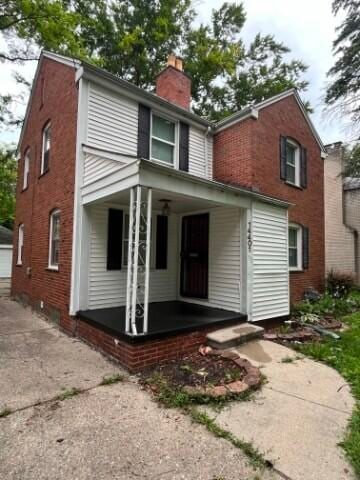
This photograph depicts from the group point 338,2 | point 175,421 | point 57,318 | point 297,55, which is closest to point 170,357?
point 175,421

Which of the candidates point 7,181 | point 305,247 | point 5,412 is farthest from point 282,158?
point 7,181

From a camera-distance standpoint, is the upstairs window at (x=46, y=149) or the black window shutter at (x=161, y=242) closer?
the black window shutter at (x=161, y=242)

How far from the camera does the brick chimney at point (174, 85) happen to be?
29.0 ft

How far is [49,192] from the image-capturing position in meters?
7.81

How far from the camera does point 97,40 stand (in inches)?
608

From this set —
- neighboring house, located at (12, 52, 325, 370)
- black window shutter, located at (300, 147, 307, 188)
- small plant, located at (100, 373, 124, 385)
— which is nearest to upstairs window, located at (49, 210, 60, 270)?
neighboring house, located at (12, 52, 325, 370)

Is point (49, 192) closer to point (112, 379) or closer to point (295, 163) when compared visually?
point (112, 379)

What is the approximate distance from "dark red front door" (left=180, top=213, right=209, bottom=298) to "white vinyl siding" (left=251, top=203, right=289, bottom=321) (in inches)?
51.2

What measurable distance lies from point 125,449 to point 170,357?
6.62 ft

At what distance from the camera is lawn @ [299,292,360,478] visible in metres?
2.56

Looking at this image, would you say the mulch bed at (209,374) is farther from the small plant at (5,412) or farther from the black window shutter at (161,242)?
the black window shutter at (161,242)

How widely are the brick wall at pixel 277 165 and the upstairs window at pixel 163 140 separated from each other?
1543 millimetres

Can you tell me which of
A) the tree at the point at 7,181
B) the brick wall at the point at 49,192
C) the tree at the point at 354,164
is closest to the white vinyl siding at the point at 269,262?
the brick wall at the point at 49,192

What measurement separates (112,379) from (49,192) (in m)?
5.73
